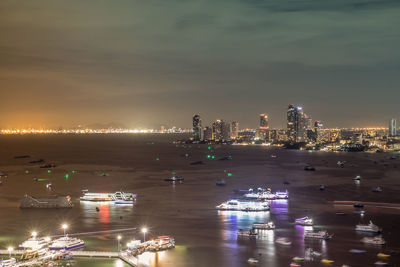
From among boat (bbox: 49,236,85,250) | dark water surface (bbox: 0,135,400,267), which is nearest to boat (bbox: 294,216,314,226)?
dark water surface (bbox: 0,135,400,267)

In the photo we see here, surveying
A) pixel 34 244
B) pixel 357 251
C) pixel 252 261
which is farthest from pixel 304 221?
pixel 34 244

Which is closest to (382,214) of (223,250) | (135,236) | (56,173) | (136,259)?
(223,250)

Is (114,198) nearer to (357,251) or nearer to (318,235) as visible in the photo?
(318,235)

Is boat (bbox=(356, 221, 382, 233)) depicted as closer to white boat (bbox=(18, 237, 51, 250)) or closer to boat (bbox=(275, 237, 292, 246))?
boat (bbox=(275, 237, 292, 246))

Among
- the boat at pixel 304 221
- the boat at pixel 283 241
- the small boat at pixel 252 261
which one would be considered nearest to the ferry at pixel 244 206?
the boat at pixel 304 221

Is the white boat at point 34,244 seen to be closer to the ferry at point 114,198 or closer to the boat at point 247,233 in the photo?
the boat at point 247,233

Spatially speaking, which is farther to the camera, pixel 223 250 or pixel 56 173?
pixel 56 173

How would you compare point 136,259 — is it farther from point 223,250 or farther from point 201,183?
point 201,183
